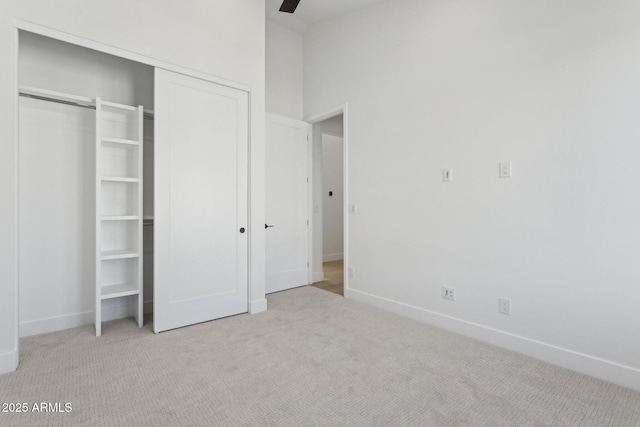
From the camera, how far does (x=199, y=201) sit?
303 centimetres

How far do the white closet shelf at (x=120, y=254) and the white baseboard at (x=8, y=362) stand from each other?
850 mm

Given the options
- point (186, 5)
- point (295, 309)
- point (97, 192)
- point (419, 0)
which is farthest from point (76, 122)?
point (419, 0)

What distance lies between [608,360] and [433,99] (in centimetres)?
240

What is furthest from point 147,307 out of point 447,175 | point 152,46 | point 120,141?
point 447,175

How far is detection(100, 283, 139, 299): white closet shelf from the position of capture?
9.12 feet

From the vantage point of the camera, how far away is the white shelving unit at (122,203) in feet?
9.63

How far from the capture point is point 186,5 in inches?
113

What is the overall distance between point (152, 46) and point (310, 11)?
2.09m

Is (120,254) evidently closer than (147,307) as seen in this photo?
Yes

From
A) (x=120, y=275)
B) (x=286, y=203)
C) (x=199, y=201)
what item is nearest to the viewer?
(x=199, y=201)

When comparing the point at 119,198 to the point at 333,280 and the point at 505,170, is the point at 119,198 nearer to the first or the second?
the point at 333,280

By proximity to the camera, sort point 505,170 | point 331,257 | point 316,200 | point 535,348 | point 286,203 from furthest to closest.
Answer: point 331,257
point 316,200
point 286,203
point 505,170
point 535,348

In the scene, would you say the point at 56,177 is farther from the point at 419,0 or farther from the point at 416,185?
the point at 419,0

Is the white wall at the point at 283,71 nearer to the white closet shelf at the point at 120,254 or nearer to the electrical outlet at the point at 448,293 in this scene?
the white closet shelf at the point at 120,254
